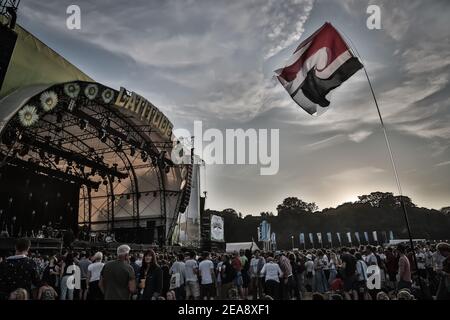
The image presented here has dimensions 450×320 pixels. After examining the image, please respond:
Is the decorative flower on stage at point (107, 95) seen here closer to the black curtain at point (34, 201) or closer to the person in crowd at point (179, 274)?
the black curtain at point (34, 201)

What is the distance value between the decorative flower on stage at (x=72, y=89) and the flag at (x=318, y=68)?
1088 centimetres

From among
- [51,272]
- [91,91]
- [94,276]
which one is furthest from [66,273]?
[91,91]

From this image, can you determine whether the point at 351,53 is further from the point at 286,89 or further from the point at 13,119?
the point at 13,119

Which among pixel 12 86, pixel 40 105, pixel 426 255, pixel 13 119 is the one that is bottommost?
pixel 426 255

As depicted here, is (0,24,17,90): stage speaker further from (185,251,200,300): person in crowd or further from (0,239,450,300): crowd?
(185,251,200,300): person in crowd

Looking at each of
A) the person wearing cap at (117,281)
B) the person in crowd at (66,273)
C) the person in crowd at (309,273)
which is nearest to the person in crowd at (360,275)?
the person in crowd at (309,273)

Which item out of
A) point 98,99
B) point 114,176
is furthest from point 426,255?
point 114,176

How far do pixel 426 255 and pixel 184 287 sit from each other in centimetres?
929

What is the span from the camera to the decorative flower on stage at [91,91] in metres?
15.6

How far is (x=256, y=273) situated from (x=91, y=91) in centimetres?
1173

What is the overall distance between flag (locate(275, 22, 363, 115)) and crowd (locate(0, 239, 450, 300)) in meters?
3.80

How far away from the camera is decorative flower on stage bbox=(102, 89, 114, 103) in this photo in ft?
54.3

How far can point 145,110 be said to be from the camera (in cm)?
1911

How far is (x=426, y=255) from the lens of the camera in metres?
12.0
